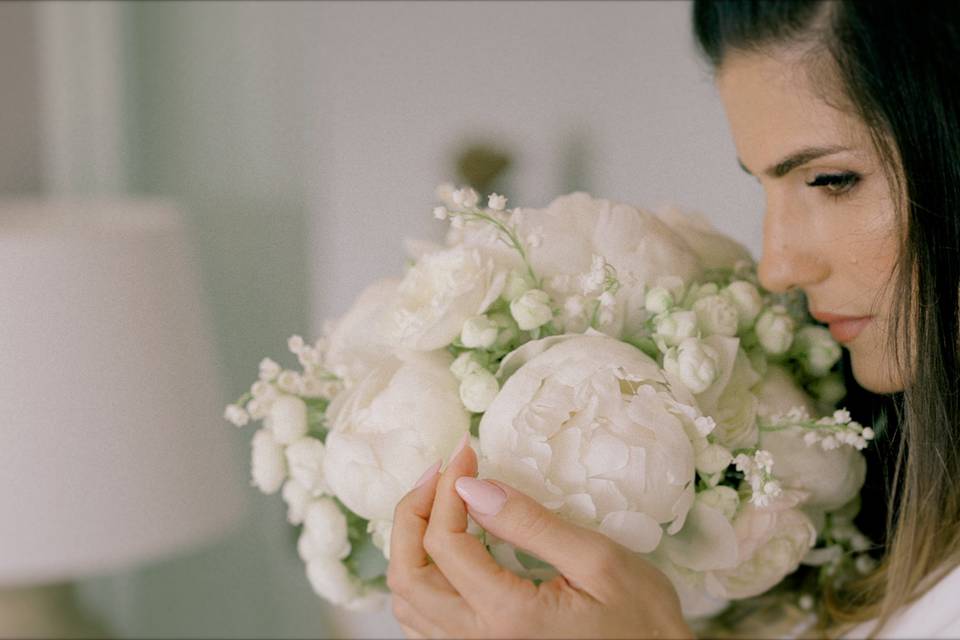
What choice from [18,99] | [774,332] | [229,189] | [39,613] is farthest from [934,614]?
[18,99]

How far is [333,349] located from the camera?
0.79 metres

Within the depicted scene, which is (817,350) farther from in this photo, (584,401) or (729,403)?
(584,401)

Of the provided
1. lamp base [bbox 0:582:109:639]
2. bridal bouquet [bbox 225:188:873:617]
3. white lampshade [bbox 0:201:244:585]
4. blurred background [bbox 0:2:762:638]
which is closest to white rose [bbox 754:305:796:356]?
bridal bouquet [bbox 225:188:873:617]

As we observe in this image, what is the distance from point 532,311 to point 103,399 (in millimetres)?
584

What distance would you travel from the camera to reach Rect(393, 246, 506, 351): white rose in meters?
0.68

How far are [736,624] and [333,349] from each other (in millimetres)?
459

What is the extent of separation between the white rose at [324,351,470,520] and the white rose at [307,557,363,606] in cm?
10

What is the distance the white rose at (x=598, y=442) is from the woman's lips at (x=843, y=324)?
0.22 m

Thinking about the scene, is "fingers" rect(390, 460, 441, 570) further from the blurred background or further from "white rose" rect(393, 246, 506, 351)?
the blurred background

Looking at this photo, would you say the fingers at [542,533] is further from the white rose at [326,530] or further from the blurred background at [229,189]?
the blurred background at [229,189]

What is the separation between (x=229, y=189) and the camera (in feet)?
5.63

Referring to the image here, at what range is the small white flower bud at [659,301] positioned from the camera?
69cm

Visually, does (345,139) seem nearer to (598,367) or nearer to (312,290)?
(312,290)

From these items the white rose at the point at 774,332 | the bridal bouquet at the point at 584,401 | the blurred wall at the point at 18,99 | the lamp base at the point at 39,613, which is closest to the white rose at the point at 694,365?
the bridal bouquet at the point at 584,401
